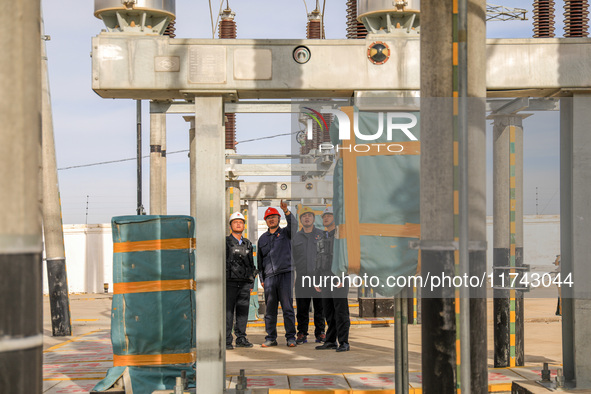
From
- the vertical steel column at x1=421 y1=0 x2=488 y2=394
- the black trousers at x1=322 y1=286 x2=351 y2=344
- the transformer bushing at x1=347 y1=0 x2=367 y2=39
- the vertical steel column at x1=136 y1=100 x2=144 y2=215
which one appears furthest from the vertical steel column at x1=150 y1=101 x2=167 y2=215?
the vertical steel column at x1=421 y1=0 x2=488 y2=394

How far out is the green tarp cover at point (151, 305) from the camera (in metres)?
8.42

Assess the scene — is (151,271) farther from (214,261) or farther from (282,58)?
(282,58)

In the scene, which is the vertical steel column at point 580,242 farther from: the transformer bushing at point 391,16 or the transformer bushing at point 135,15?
the transformer bushing at point 135,15

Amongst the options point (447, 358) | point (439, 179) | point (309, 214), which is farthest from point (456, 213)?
point (309, 214)

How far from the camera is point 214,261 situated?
7695mm

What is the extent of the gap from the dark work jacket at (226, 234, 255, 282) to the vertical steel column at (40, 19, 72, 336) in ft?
14.5

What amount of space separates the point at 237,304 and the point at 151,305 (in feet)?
13.3

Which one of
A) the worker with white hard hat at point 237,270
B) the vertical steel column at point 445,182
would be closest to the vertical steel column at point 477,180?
the vertical steel column at point 445,182

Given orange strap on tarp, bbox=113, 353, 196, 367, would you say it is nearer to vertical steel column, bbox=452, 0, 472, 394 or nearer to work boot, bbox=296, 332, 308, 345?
vertical steel column, bbox=452, 0, 472, 394

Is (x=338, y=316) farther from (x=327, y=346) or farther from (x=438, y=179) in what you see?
(x=438, y=179)

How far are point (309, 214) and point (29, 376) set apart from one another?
9.45 meters

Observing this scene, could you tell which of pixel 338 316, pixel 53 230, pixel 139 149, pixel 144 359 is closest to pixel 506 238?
pixel 338 316

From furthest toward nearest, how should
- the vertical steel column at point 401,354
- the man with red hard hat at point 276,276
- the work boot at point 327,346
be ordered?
the man with red hard hat at point 276,276 → the work boot at point 327,346 → the vertical steel column at point 401,354

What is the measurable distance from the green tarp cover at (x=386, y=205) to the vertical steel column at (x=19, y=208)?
4.59 m
